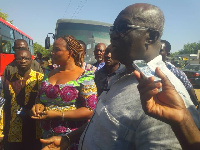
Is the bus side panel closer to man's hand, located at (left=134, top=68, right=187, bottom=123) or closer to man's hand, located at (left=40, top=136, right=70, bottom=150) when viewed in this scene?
man's hand, located at (left=40, top=136, right=70, bottom=150)

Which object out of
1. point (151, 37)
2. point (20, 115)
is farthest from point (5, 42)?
point (151, 37)

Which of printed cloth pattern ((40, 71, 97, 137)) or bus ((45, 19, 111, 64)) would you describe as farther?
bus ((45, 19, 111, 64))

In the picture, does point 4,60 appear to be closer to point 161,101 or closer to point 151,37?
point 151,37

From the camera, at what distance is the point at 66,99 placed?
95.1 inches

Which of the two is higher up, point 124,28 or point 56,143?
point 124,28

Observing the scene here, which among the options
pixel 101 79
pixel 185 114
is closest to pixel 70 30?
pixel 101 79

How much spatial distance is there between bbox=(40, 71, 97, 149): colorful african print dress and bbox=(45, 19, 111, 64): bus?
5.62 metres

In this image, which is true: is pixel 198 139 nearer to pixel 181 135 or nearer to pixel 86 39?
pixel 181 135

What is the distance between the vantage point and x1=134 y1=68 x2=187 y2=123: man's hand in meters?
0.97

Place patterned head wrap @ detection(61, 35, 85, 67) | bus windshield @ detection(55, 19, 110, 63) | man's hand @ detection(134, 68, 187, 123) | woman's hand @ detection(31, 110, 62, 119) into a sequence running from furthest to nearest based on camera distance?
bus windshield @ detection(55, 19, 110, 63) → patterned head wrap @ detection(61, 35, 85, 67) → woman's hand @ detection(31, 110, 62, 119) → man's hand @ detection(134, 68, 187, 123)

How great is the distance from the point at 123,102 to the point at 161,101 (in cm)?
28

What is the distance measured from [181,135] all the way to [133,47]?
655 millimetres

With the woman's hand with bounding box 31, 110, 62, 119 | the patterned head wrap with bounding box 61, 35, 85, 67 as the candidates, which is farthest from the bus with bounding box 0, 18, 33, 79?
the woman's hand with bounding box 31, 110, 62, 119

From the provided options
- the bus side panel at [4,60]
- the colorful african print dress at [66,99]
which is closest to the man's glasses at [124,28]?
the colorful african print dress at [66,99]
